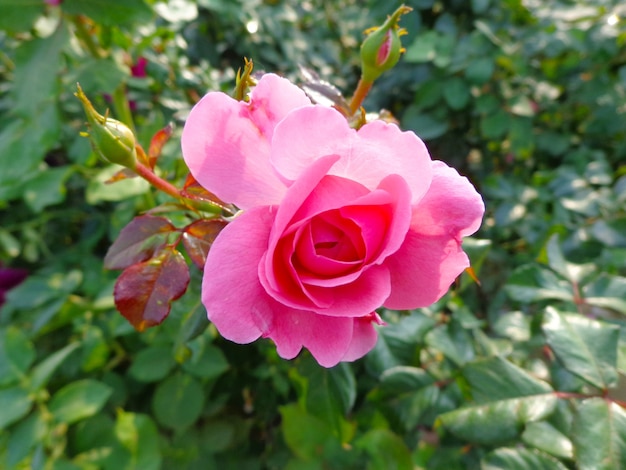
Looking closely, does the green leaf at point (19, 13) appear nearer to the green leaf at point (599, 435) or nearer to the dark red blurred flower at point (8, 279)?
the dark red blurred flower at point (8, 279)

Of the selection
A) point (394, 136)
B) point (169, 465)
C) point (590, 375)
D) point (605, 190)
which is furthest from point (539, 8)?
point (169, 465)

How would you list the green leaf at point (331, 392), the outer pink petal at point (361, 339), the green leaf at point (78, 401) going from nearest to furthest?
the outer pink petal at point (361, 339)
the green leaf at point (331, 392)
the green leaf at point (78, 401)

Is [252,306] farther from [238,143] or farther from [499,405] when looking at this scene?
[499,405]

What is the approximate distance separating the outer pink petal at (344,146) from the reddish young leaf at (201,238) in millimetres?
145

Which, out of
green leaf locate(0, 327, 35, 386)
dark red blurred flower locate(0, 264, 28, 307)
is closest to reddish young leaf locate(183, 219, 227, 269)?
green leaf locate(0, 327, 35, 386)

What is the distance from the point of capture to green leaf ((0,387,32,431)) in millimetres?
898

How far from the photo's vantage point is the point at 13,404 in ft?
3.04

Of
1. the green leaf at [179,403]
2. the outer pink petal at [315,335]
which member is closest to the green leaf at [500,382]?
the outer pink petal at [315,335]

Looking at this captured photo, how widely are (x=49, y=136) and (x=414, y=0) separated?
1.19m

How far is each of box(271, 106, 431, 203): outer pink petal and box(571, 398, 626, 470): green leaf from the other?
1.32 feet

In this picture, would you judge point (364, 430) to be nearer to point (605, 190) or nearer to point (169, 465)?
point (169, 465)

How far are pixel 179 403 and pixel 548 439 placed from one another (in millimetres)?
790

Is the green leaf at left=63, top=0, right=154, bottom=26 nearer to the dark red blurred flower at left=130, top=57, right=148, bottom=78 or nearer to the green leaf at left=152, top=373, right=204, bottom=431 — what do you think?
the dark red blurred flower at left=130, top=57, right=148, bottom=78

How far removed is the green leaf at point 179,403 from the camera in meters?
1.07
